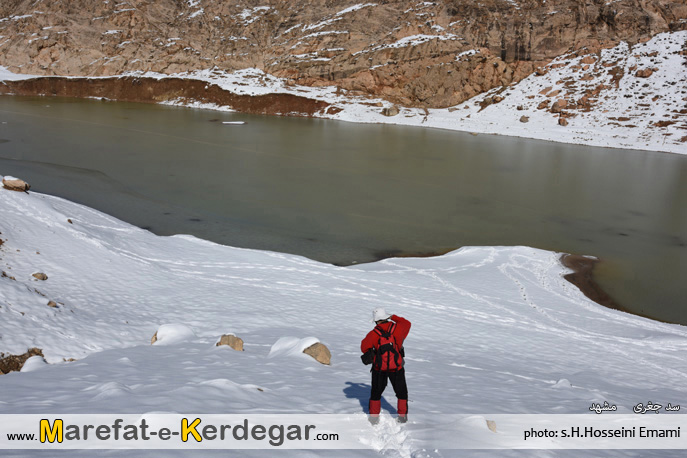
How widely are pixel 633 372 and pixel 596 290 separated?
5379mm

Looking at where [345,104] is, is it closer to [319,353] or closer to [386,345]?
[319,353]

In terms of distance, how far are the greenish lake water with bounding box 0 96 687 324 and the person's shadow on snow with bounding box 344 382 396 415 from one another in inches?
340

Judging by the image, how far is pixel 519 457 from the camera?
449 centimetres

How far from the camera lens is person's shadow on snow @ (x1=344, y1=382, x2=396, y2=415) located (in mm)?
5508

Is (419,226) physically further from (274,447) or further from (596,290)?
(274,447)

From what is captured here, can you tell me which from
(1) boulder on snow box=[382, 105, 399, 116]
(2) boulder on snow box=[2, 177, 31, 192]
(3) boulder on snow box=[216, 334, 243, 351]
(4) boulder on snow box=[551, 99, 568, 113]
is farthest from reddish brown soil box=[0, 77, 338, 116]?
(3) boulder on snow box=[216, 334, 243, 351]

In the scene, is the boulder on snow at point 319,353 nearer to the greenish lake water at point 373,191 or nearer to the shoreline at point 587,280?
the greenish lake water at point 373,191

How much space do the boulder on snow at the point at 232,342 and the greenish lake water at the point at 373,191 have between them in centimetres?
715

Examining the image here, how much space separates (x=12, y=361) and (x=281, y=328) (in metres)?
4.47

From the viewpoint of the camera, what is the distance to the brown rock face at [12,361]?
7125 mm

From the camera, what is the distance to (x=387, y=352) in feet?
15.2

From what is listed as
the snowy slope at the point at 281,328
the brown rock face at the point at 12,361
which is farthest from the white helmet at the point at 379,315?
the brown rock face at the point at 12,361

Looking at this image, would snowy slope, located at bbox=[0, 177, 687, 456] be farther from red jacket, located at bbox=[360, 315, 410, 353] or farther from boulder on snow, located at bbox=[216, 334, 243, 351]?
red jacket, located at bbox=[360, 315, 410, 353]

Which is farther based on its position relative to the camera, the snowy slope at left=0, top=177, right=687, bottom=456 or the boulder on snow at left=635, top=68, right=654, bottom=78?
the boulder on snow at left=635, top=68, right=654, bottom=78
